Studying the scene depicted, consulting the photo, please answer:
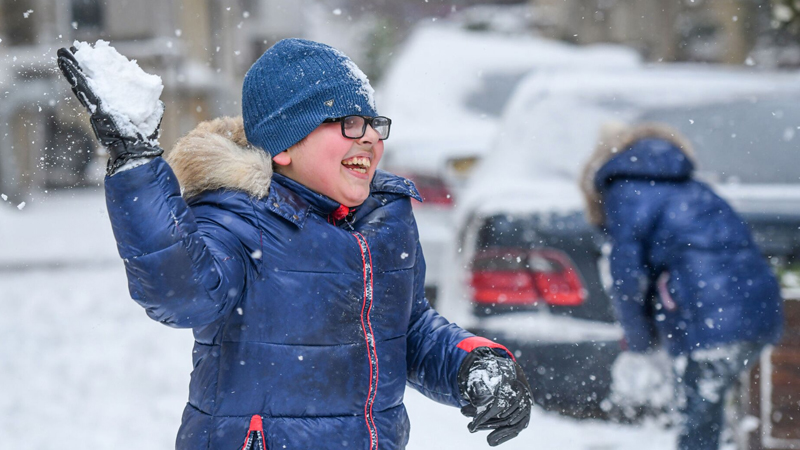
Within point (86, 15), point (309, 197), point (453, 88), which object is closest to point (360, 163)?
point (309, 197)

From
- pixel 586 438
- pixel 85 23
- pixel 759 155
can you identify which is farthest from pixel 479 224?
pixel 85 23

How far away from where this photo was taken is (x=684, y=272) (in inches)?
119

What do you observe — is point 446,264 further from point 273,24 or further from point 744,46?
point 273,24

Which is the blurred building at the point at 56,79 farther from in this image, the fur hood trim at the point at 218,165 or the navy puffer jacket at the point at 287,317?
the navy puffer jacket at the point at 287,317

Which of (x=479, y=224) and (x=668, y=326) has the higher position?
(x=479, y=224)

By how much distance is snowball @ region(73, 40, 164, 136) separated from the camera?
4.50ft

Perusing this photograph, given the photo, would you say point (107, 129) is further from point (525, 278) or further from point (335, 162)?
point (525, 278)

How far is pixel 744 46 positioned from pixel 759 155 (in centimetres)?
1341

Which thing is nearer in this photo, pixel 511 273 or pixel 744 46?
pixel 511 273

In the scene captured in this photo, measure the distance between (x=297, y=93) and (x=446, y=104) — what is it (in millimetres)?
4613

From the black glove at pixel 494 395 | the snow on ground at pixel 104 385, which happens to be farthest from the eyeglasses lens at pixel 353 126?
the snow on ground at pixel 104 385

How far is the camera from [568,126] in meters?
3.87

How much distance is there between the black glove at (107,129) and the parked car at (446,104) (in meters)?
2.86

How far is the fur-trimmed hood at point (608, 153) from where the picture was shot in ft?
10.3
